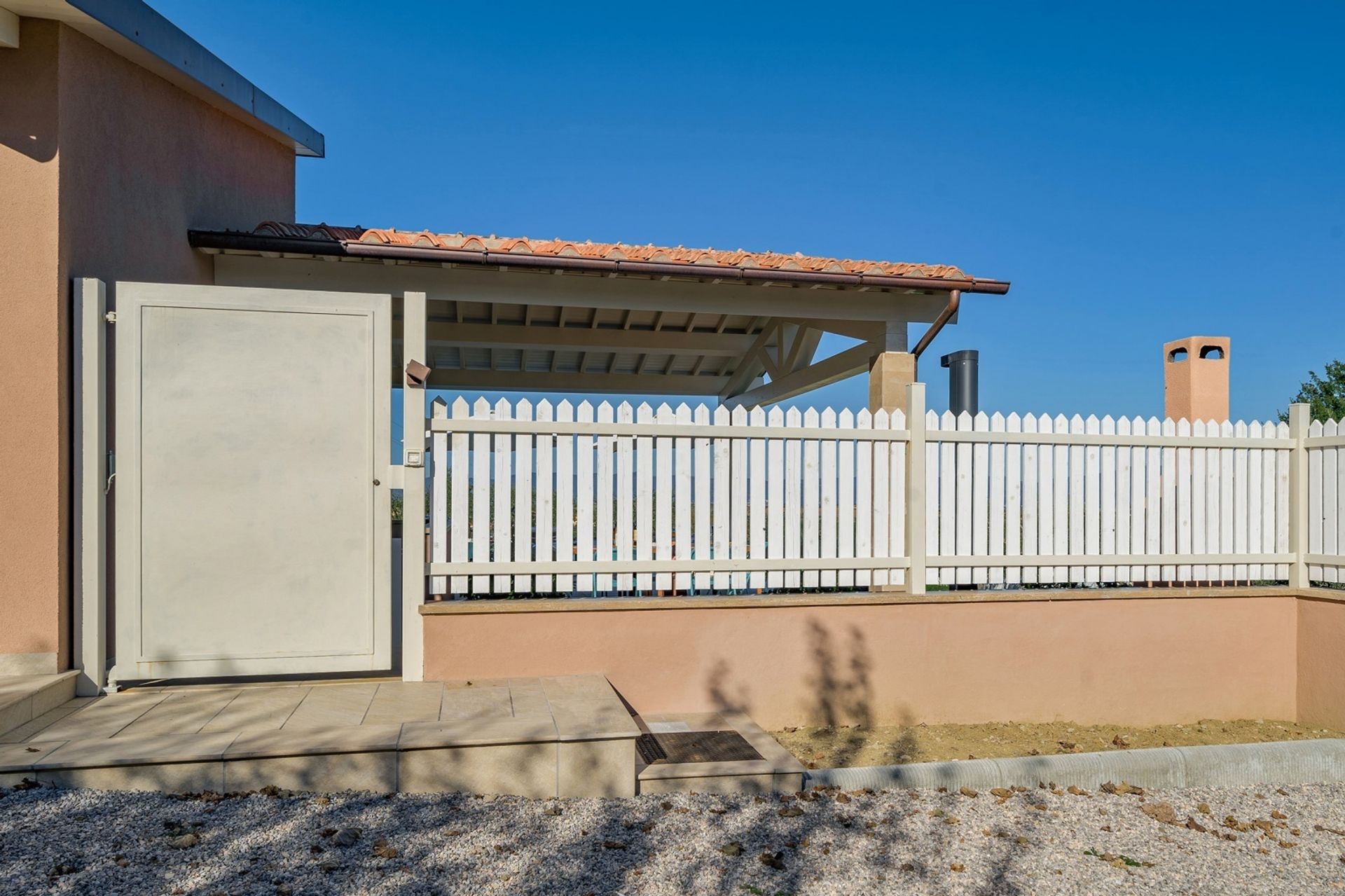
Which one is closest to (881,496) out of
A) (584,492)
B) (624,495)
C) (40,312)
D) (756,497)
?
(756,497)

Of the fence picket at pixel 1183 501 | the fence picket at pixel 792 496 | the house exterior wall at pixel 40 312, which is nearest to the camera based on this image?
the house exterior wall at pixel 40 312

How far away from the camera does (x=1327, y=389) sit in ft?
78.4

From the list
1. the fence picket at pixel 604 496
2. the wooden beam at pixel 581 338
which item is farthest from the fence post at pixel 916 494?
the wooden beam at pixel 581 338

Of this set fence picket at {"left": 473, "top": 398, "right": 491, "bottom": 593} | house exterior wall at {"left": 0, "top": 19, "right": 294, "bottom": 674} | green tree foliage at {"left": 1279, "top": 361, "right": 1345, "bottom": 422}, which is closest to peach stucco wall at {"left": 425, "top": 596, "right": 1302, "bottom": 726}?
fence picket at {"left": 473, "top": 398, "right": 491, "bottom": 593}

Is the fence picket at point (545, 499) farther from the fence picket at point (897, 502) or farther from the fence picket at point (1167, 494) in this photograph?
the fence picket at point (1167, 494)

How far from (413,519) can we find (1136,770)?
4.04 metres

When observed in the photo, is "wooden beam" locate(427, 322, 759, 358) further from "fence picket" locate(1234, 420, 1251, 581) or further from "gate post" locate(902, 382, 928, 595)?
"fence picket" locate(1234, 420, 1251, 581)

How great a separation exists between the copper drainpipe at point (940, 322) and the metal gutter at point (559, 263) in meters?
0.06

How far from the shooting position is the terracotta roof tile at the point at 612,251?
6559 mm

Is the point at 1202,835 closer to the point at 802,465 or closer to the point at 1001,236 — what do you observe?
the point at 802,465

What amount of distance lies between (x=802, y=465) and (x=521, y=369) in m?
7.97

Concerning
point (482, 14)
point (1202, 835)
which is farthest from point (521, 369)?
point (1202, 835)

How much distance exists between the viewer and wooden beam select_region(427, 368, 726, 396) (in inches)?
498

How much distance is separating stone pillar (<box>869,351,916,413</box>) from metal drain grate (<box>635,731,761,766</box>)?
3629 mm
